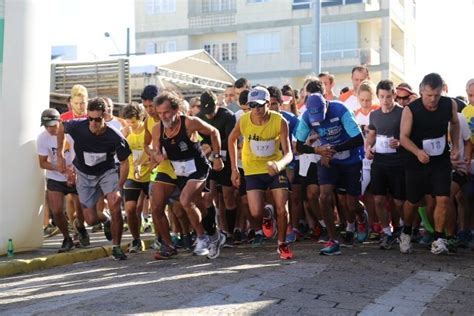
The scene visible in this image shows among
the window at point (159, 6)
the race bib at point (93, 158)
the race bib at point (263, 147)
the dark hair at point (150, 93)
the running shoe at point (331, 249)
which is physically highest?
the window at point (159, 6)

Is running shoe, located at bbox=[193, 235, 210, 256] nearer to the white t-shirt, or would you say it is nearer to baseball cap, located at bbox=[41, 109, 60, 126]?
the white t-shirt

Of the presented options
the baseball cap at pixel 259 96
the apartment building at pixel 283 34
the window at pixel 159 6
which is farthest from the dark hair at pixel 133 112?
the window at pixel 159 6

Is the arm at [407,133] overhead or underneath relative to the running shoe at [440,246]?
overhead

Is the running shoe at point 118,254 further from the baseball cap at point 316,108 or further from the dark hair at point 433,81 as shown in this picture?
the dark hair at point 433,81

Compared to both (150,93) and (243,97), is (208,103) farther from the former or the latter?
(150,93)

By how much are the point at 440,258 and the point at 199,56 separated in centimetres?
1708

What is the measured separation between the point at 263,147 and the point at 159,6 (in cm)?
4429

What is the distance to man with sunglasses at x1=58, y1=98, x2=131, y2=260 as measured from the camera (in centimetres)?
975

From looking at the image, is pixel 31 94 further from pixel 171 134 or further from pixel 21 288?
pixel 21 288

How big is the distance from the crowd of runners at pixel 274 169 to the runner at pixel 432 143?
1 cm

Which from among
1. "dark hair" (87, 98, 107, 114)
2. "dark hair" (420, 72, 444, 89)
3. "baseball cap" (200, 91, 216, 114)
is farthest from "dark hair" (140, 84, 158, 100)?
"dark hair" (420, 72, 444, 89)

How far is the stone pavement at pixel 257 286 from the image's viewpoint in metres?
6.42

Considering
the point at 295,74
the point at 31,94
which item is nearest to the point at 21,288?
the point at 31,94

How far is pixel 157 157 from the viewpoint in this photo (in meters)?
9.49
